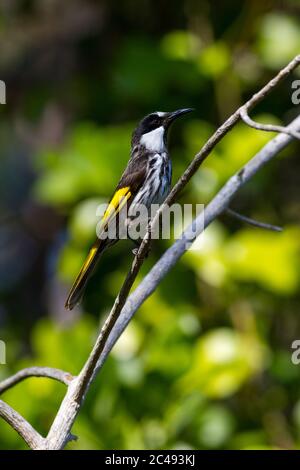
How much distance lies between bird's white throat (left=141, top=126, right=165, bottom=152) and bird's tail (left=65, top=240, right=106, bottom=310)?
46 centimetres

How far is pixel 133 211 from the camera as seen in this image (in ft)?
10.1

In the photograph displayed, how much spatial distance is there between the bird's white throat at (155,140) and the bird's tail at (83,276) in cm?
46

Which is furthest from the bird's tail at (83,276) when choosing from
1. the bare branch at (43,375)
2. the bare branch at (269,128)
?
the bare branch at (269,128)

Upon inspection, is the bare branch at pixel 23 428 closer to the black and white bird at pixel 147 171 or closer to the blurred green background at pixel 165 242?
the black and white bird at pixel 147 171

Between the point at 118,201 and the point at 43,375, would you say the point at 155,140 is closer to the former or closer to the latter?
the point at 118,201

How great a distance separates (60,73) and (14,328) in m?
1.72

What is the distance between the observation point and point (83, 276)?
8.87 ft

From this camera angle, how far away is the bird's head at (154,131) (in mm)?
3127

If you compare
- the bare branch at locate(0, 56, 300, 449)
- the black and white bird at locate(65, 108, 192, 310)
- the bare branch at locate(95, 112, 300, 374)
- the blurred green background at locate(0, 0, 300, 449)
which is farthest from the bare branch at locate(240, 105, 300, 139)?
the blurred green background at locate(0, 0, 300, 449)

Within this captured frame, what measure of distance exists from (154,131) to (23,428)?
4.21ft

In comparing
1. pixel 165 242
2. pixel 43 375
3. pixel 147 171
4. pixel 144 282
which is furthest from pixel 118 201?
pixel 165 242

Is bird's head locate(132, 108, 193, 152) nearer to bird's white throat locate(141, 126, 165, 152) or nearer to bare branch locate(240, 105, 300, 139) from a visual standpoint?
bird's white throat locate(141, 126, 165, 152)

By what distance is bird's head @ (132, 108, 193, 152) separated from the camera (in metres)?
3.13

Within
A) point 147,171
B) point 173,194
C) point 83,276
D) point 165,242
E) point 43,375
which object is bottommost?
point 165,242
